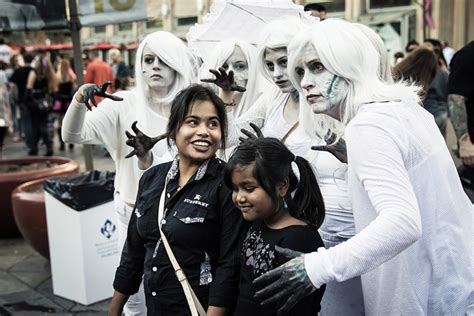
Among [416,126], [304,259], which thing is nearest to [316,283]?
[304,259]

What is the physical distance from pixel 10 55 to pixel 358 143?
13006 mm

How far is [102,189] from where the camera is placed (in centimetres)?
443

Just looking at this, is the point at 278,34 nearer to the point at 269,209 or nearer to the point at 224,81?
the point at 224,81

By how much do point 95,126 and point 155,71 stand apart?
446 millimetres

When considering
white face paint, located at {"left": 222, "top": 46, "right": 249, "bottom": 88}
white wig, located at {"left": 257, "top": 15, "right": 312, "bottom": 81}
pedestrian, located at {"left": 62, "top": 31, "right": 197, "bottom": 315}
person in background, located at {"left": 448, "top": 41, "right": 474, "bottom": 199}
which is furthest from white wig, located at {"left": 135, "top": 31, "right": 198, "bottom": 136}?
person in background, located at {"left": 448, "top": 41, "right": 474, "bottom": 199}

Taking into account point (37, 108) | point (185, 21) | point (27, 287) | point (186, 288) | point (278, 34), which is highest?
point (185, 21)

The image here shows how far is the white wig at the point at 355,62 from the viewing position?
189 cm

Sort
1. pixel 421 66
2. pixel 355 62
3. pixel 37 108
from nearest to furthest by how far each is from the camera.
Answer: pixel 355 62, pixel 421 66, pixel 37 108

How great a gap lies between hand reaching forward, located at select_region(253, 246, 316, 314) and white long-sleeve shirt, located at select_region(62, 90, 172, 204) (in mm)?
1656

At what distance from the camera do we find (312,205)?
2.09 meters

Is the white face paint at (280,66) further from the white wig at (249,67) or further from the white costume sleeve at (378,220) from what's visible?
the white costume sleeve at (378,220)

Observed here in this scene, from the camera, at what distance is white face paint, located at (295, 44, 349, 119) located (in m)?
1.97

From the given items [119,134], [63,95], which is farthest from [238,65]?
[63,95]

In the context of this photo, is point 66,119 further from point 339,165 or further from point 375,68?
point 375,68
